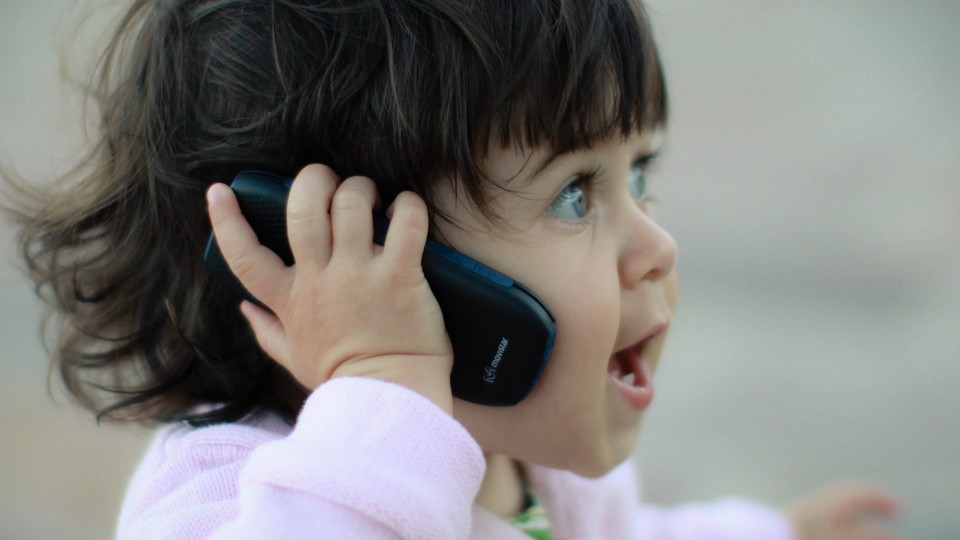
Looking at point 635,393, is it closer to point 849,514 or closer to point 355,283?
point 355,283

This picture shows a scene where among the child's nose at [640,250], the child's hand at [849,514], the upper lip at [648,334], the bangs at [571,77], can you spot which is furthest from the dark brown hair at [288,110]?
the child's hand at [849,514]

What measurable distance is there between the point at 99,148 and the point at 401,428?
1.77ft

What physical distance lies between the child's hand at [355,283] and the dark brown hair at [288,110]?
2.0 inches

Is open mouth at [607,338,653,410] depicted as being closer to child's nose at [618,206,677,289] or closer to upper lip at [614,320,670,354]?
upper lip at [614,320,670,354]

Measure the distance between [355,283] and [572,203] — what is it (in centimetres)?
24

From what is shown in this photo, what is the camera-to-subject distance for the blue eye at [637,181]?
3.70 ft

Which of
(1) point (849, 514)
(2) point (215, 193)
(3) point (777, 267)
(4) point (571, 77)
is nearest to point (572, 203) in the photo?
(4) point (571, 77)

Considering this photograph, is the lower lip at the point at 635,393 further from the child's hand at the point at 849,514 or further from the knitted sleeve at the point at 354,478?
the child's hand at the point at 849,514

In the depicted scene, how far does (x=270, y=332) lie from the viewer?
100 centimetres

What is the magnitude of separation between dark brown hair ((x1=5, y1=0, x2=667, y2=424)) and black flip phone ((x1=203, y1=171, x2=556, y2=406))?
0.15 ft

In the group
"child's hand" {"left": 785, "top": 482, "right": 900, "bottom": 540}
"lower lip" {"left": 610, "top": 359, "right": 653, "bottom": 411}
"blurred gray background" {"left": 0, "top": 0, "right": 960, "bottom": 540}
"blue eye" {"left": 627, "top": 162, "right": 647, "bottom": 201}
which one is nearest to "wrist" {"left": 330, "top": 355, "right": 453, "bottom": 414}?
"lower lip" {"left": 610, "top": 359, "right": 653, "bottom": 411}

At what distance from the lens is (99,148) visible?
3.75 ft

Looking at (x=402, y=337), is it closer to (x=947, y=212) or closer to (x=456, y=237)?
(x=456, y=237)

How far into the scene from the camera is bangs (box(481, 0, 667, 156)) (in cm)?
92
